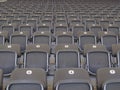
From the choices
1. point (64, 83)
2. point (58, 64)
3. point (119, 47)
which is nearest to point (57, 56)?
point (58, 64)

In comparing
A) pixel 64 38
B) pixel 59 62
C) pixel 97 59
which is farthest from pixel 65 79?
pixel 64 38

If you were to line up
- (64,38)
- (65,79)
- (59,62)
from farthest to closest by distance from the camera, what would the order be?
(64,38) < (59,62) < (65,79)

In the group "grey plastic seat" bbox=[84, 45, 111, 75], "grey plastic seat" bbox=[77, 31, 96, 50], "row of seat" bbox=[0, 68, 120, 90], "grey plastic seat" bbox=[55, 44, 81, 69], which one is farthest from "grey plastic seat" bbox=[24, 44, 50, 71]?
"grey plastic seat" bbox=[77, 31, 96, 50]

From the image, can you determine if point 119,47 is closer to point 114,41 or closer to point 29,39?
point 114,41

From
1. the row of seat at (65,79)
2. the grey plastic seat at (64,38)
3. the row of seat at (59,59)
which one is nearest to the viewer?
the row of seat at (65,79)

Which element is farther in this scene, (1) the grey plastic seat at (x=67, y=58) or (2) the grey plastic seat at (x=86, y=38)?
(2) the grey plastic seat at (x=86, y=38)

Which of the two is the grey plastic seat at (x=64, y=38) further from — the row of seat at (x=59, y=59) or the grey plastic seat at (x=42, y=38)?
the row of seat at (x=59, y=59)

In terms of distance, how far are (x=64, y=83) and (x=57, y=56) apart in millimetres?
1893

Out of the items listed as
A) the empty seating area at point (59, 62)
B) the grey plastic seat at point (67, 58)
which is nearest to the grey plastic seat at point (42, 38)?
the empty seating area at point (59, 62)

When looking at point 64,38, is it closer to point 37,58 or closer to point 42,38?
point 42,38

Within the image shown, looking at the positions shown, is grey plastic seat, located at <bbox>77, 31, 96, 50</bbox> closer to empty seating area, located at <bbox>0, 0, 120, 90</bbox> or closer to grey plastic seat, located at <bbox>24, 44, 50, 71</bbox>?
empty seating area, located at <bbox>0, 0, 120, 90</bbox>

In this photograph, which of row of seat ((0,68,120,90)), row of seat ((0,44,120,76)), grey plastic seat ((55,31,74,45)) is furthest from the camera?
grey plastic seat ((55,31,74,45))

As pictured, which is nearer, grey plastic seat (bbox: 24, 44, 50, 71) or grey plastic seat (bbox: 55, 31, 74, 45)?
grey plastic seat (bbox: 24, 44, 50, 71)

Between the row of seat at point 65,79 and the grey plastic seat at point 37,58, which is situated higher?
the row of seat at point 65,79
